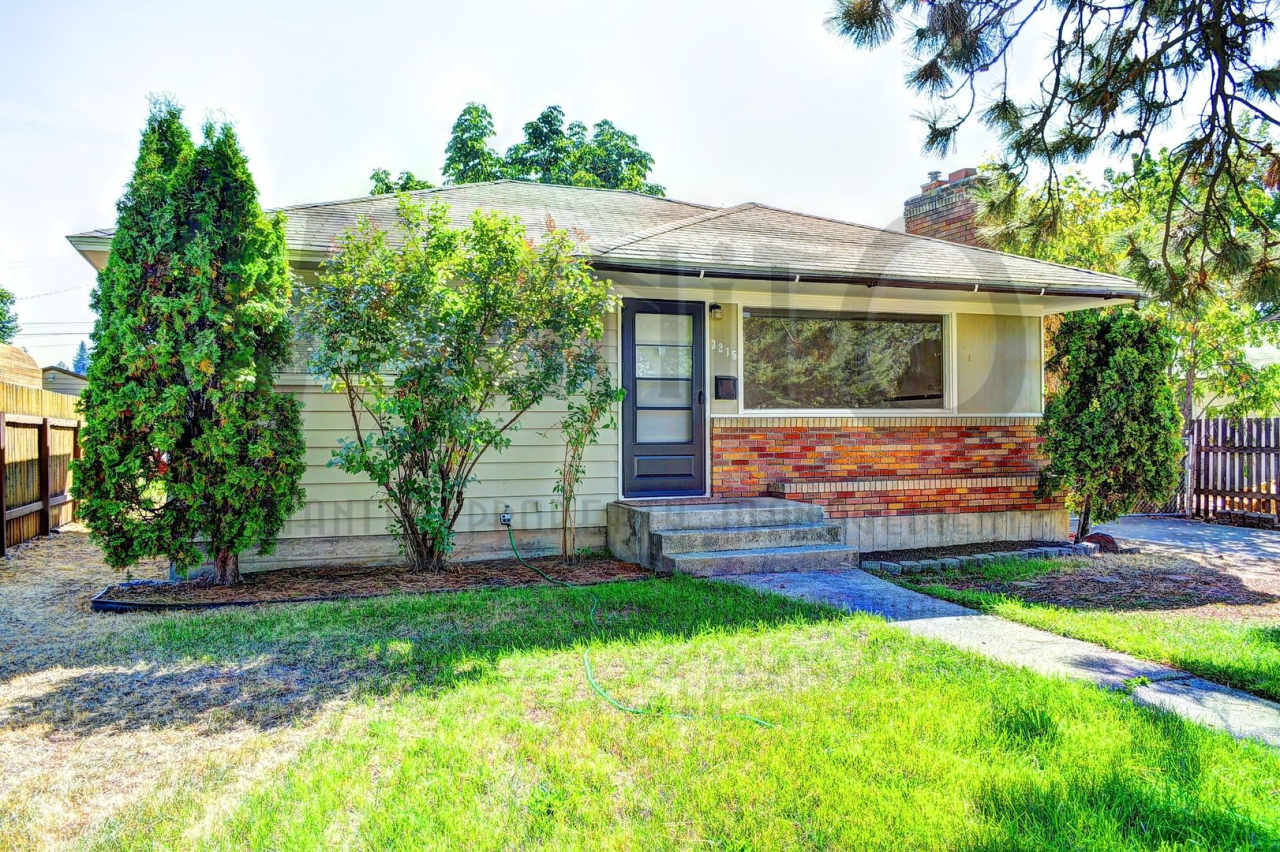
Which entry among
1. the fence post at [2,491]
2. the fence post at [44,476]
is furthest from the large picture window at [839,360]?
the fence post at [44,476]

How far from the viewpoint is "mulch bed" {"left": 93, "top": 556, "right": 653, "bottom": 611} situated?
5.31m

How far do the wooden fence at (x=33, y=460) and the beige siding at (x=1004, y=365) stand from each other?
921 cm

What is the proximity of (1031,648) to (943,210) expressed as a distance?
11.8m

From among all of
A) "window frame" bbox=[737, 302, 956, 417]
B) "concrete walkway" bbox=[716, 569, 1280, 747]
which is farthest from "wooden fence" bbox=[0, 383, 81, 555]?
"concrete walkway" bbox=[716, 569, 1280, 747]

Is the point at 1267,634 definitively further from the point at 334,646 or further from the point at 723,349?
the point at 334,646

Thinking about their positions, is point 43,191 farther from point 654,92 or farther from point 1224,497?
point 1224,497

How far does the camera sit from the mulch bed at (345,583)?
531 centimetres

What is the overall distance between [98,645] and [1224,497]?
1327 centimetres

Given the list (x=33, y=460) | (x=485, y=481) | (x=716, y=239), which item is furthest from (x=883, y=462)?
(x=33, y=460)

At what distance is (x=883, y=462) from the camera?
8.12 meters

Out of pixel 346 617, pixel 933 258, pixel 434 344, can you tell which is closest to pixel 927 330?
pixel 933 258

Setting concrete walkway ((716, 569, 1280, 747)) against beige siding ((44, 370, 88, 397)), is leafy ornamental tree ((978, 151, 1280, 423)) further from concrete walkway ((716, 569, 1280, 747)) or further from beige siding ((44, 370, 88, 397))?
beige siding ((44, 370, 88, 397))

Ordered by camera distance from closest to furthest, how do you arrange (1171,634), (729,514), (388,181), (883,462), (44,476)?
(1171,634)
(729,514)
(883,462)
(44,476)
(388,181)

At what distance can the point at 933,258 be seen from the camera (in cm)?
835
